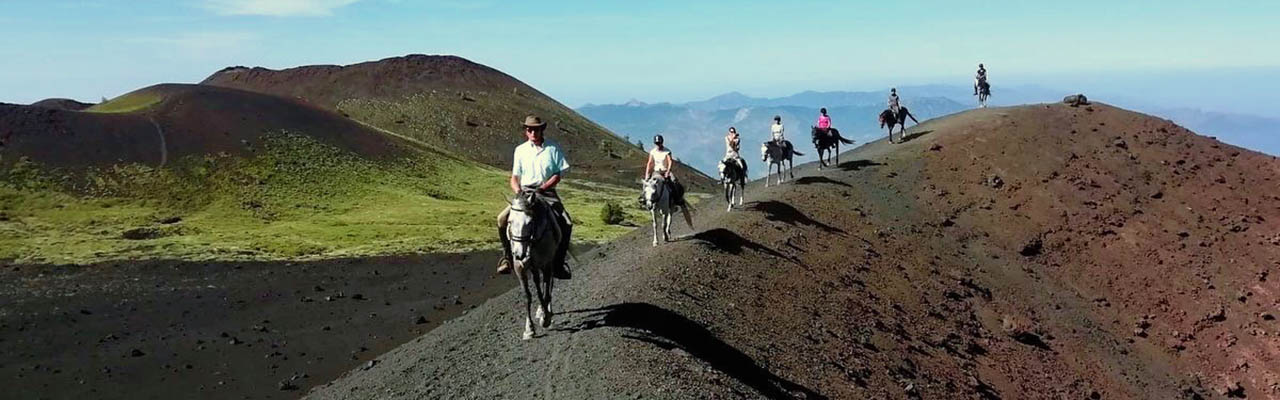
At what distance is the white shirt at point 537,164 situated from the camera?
1377 centimetres

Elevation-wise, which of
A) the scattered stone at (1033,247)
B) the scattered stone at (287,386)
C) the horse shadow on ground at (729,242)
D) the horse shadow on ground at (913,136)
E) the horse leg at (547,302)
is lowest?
the scattered stone at (1033,247)

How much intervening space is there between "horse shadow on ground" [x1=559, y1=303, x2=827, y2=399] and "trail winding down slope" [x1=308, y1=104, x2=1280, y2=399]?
0.06 meters

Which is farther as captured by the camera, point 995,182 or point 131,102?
point 131,102

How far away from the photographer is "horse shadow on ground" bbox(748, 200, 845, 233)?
27.1 m

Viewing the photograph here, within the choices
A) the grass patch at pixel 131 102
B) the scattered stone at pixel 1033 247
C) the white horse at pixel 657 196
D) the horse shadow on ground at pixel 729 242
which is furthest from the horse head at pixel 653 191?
the grass patch at pixel 131 102

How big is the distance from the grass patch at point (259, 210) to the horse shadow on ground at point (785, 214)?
1599 centimetres

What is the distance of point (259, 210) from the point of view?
48094mm

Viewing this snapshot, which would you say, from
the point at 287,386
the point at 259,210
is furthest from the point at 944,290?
the point at 259,210

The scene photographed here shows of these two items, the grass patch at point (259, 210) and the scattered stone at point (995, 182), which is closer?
the scattered stone at point (995, 182)

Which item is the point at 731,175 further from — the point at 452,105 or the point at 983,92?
the point at 452,105

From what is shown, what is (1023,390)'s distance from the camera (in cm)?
2072

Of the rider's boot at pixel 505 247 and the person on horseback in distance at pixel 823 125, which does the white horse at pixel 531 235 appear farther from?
the person on horseback in distance at pixel 823 125

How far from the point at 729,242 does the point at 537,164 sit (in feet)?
33.1

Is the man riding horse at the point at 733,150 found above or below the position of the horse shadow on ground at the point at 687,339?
above
